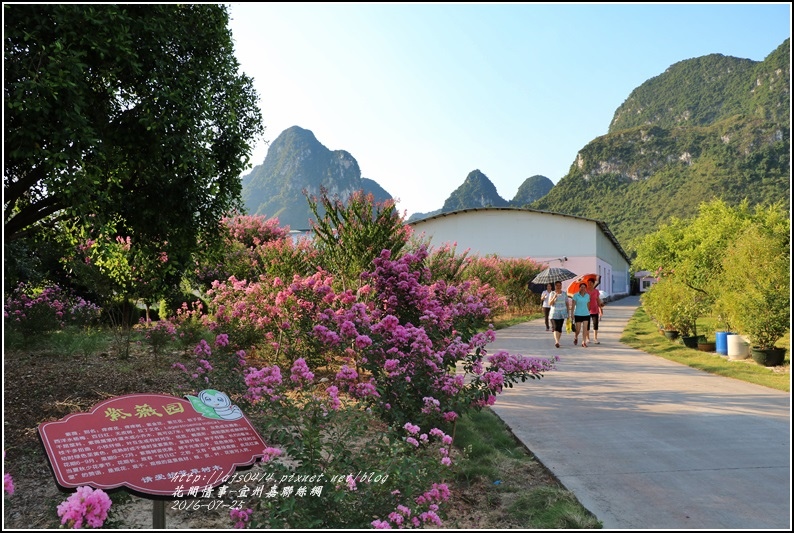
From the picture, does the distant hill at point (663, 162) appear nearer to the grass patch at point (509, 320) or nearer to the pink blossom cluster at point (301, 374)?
the grass patch at point (509, 320)

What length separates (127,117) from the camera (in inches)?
219

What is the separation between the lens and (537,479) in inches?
174

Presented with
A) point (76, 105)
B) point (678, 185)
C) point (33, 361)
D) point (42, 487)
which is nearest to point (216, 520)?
point (42, 487)

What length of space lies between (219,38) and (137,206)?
80.9 inches

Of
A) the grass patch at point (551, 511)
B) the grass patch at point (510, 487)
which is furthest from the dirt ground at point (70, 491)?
the grass patch at point (551, 511)

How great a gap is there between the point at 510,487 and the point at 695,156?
302 feet

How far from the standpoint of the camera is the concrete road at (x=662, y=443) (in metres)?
3.71

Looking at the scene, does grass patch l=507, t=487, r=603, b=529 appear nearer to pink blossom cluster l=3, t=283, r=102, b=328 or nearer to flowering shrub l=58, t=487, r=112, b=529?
flowering shrub l=58, t=487, r=112, b=529

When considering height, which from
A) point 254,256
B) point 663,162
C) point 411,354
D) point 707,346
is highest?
point 663,162

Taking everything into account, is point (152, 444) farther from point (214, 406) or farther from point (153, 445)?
point (214, 406)

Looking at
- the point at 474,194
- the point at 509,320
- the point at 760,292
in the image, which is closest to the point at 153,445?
the point at 760,292

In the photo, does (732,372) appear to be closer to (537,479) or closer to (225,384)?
(537,479)

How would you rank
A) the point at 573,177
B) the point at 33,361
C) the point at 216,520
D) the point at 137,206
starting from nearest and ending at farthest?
the point at 216,520, the point at 137,206, the point at 33,361, the point at 573,177

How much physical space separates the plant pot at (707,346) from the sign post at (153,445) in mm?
11930
